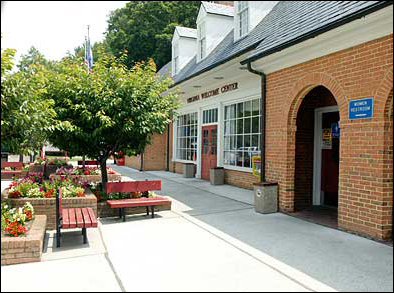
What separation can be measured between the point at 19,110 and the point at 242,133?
772cm

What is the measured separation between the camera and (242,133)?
11.6 metres

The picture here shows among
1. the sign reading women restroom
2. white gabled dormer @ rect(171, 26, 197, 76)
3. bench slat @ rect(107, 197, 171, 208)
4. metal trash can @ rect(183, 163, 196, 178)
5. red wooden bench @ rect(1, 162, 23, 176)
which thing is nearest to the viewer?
bench slat @ rect(107, 197, 171, 208)

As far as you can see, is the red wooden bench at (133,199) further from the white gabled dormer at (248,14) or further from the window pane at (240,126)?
the white gabled dormer at (248,14)

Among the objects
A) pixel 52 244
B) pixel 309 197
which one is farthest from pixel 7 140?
pixel 309 197

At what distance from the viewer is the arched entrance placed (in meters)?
8.64

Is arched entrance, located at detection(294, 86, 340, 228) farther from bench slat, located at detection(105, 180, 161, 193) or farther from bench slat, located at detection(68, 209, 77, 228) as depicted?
bench slat, located at detection(68, 209, 77, 228)

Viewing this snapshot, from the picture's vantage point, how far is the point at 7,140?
5430mm

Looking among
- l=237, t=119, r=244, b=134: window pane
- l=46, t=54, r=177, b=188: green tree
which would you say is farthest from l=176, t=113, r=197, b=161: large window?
l=46, t=54, r=177, b=188: green tree

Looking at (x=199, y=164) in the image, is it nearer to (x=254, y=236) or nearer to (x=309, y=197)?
(x=309, y=197)

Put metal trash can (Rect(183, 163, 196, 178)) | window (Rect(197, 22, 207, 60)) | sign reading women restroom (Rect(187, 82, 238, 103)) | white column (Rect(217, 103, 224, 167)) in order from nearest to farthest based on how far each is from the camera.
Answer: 1. sign reading women restroom (Rect(187, 82, 238, 103))
2. white column (Rect(217, 103, 224, 167))
3. window (Rect(197, 22, 207, 60))
4. metal trash can (Rect(183, 163, 196, 178))

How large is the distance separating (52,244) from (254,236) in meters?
3.40

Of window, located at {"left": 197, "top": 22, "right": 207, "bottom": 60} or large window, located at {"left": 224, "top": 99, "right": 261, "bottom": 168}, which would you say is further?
window, located at {"left": 197, "top": 22, "right": 207, "bottom": 60}

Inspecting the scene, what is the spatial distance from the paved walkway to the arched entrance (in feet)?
6.01

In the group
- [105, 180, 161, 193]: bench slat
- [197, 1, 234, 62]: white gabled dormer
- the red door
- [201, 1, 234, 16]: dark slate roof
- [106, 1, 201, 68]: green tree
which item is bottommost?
[105, 180, 161, 193]: bench slat
